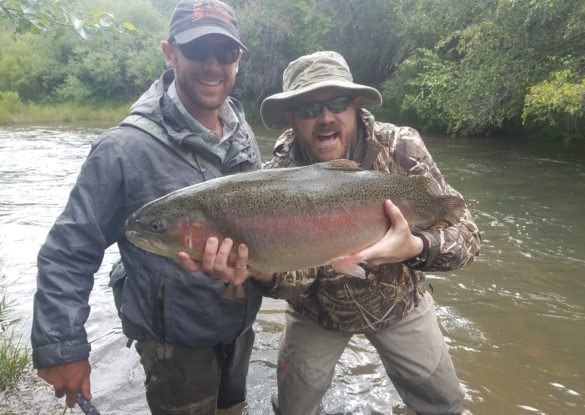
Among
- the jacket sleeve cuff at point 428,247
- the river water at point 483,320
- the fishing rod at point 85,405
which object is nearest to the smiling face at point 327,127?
the jacket sleeve cuff at point 428,247

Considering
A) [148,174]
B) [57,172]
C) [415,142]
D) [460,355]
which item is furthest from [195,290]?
[57,172]

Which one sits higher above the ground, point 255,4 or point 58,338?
point 255,4

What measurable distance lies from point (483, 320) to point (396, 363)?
252 centimetres

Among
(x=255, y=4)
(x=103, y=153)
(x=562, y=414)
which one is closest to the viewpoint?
(x=103, y=153)

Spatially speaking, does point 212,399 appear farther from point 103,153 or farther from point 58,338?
point 103,153

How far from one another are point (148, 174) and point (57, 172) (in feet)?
38.2

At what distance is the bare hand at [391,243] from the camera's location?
7.99 ft

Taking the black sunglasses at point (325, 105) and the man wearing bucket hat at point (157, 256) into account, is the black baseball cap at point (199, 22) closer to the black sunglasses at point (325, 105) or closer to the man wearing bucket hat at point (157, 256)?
the man wearing bucket hat at point (157, 256)

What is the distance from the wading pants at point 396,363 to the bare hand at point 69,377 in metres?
1.32

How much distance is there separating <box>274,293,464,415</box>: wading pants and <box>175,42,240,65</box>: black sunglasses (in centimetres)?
174

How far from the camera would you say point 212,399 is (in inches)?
116

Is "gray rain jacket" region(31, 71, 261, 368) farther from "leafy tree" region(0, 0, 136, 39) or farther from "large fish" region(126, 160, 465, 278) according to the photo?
"leafy tree" region(0, 0, 136, 39)

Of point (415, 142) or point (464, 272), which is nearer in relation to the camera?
point (415, 142)

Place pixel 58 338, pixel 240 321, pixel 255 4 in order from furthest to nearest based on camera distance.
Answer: pixel 255 4 < pixel 240 321 < pixel 58 338
